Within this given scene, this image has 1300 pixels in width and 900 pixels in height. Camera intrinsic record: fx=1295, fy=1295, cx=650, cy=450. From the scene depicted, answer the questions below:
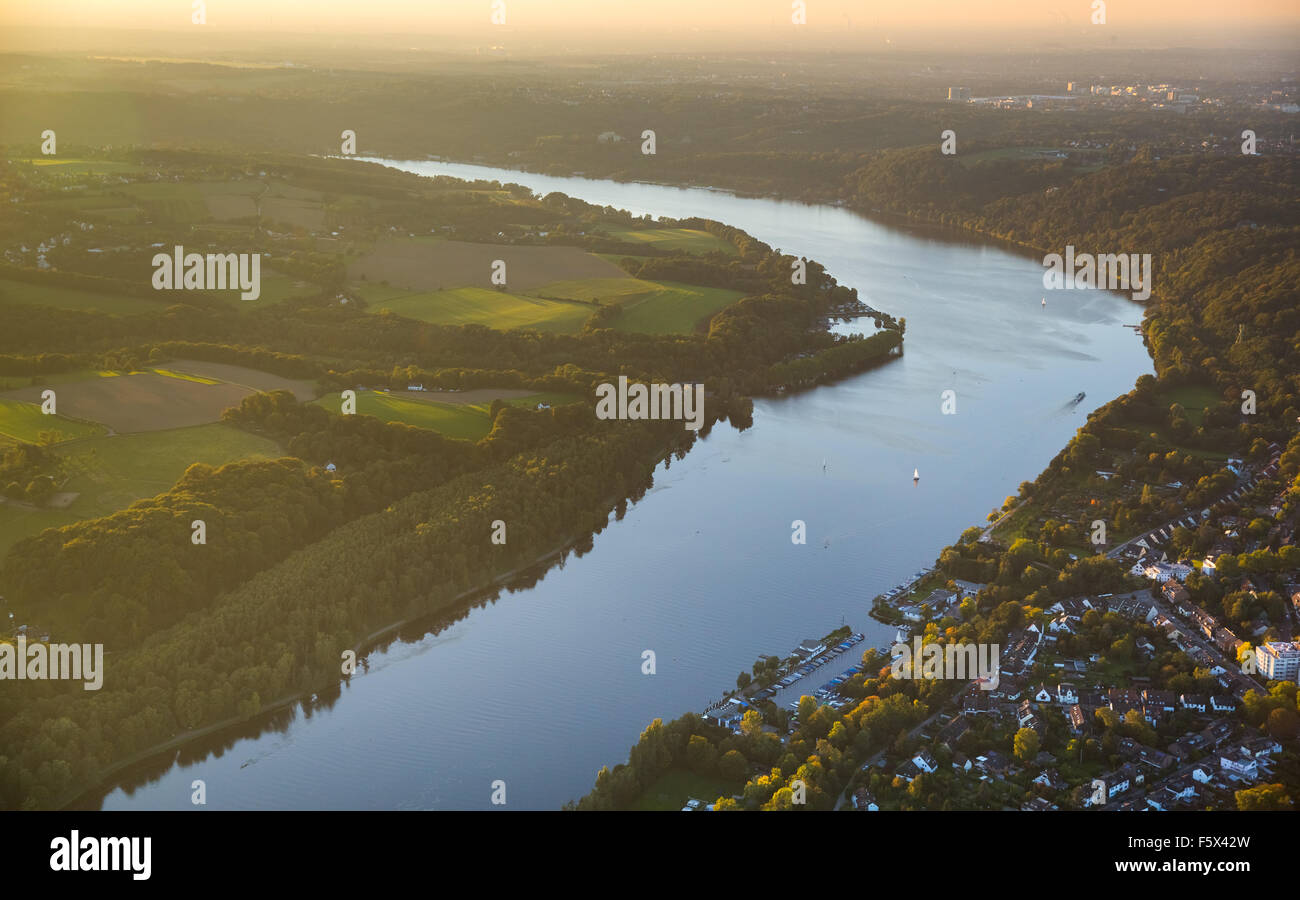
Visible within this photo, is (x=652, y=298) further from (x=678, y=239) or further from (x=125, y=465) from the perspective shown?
(x=125, y=465)

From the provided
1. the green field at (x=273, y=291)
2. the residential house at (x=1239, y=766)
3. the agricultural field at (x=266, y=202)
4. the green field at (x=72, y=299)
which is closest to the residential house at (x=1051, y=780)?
the residential house at (x=1239, y=766)

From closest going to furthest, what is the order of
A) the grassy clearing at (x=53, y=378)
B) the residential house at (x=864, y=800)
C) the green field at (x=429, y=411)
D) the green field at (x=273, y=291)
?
1. the residential house at (x=864, y=800)
2. the green field at (x=429, y=411)
3. the grassy clearing at (x=53, y=378)
4. the green field at (x=273, y=291)

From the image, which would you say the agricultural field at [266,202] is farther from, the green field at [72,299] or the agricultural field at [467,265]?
the green field at [72,299]


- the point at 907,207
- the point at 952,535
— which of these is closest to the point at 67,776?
the point at 952,535

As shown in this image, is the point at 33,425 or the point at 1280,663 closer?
the point at 1280,663

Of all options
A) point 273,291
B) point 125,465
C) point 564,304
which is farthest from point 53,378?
point 564,304

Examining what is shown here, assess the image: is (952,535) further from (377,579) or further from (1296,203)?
(1296,203)
